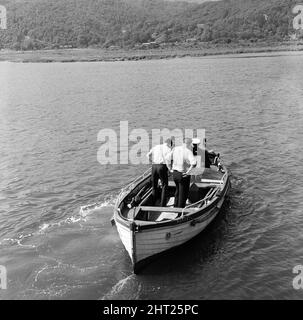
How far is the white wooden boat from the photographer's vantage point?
1456cm

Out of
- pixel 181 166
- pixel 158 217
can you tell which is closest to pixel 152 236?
pixel 158 217

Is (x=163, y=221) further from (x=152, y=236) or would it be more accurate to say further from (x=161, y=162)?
(x=161, y=162)

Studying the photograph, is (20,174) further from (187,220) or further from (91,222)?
(187,220)

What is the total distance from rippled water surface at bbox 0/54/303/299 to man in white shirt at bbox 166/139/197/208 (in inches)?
70.5

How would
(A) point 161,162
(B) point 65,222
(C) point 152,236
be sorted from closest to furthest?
(C) point 152,236 → (A) point 161,162 → (B) point 65,222

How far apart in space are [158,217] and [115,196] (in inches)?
214

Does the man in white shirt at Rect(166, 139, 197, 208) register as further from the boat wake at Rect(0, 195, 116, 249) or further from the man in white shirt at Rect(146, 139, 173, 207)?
the boat wake at Rect(0, 195, 116, 249)

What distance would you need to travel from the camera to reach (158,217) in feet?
55.6

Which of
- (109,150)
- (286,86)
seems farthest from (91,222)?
(286,86)

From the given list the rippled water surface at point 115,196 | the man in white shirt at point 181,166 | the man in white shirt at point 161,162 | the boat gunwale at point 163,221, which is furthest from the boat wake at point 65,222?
the man in white shirt at point 181,166

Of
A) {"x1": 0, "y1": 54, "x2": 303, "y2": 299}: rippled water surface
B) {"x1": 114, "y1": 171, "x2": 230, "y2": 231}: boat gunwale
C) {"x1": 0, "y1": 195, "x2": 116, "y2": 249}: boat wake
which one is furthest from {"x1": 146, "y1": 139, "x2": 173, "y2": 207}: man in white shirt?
{"x1": 0, "y1": 195, "x2": 116, "y2": 249}: boat wake

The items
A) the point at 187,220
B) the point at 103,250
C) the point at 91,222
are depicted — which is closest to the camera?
the point at 187,220

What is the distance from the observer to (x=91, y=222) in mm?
18719

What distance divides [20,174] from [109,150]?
275 inches
